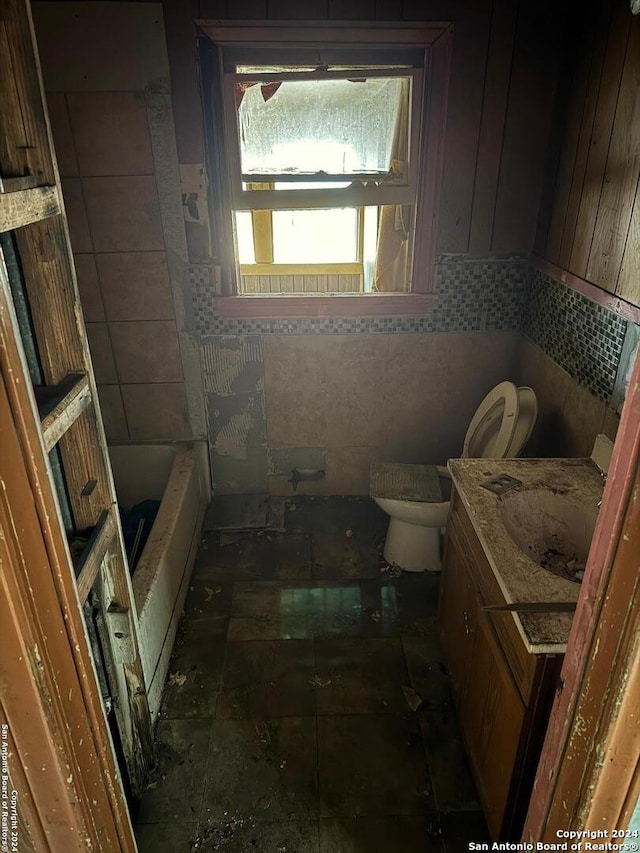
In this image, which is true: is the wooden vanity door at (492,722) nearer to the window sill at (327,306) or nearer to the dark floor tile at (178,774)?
the dark floor tile at (178,774)

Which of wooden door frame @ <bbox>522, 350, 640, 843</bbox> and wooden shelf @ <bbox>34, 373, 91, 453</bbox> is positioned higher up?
wooden shelf @ <bbox>34, 373, 91, 453</bbox>

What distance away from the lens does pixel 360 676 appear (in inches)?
86.4

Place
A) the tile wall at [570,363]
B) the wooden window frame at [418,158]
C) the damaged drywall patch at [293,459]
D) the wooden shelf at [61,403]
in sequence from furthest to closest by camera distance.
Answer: the damaged drywall patch at [293,459] < the wooden window frame at [418,158] < the tile wall at [570,363] < the wooden shelf at [61,403]

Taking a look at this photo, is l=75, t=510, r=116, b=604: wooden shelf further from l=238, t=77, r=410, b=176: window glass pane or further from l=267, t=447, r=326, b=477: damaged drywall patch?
l=238, t=77, r=410, b=176: window glass pane

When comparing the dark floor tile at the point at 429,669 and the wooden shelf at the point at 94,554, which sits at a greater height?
the wooden shelf at the point at 94,554

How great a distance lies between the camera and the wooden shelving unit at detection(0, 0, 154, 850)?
0.94m

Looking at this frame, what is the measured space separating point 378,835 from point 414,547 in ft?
3.99

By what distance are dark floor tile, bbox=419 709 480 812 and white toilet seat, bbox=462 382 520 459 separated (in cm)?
100

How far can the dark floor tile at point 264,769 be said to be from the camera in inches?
69.6

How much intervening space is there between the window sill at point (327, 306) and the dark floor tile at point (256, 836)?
2.08 meters

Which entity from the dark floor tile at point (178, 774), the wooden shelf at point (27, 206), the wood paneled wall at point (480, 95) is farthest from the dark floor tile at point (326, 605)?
the wooden shelf at point (27, 206)

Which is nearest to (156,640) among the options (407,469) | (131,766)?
(131,766)

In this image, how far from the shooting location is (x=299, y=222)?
157 inches

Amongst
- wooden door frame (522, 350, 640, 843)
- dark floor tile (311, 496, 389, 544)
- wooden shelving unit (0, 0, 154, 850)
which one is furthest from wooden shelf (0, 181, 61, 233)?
dark floor tile (311, 496, 389, 544)
